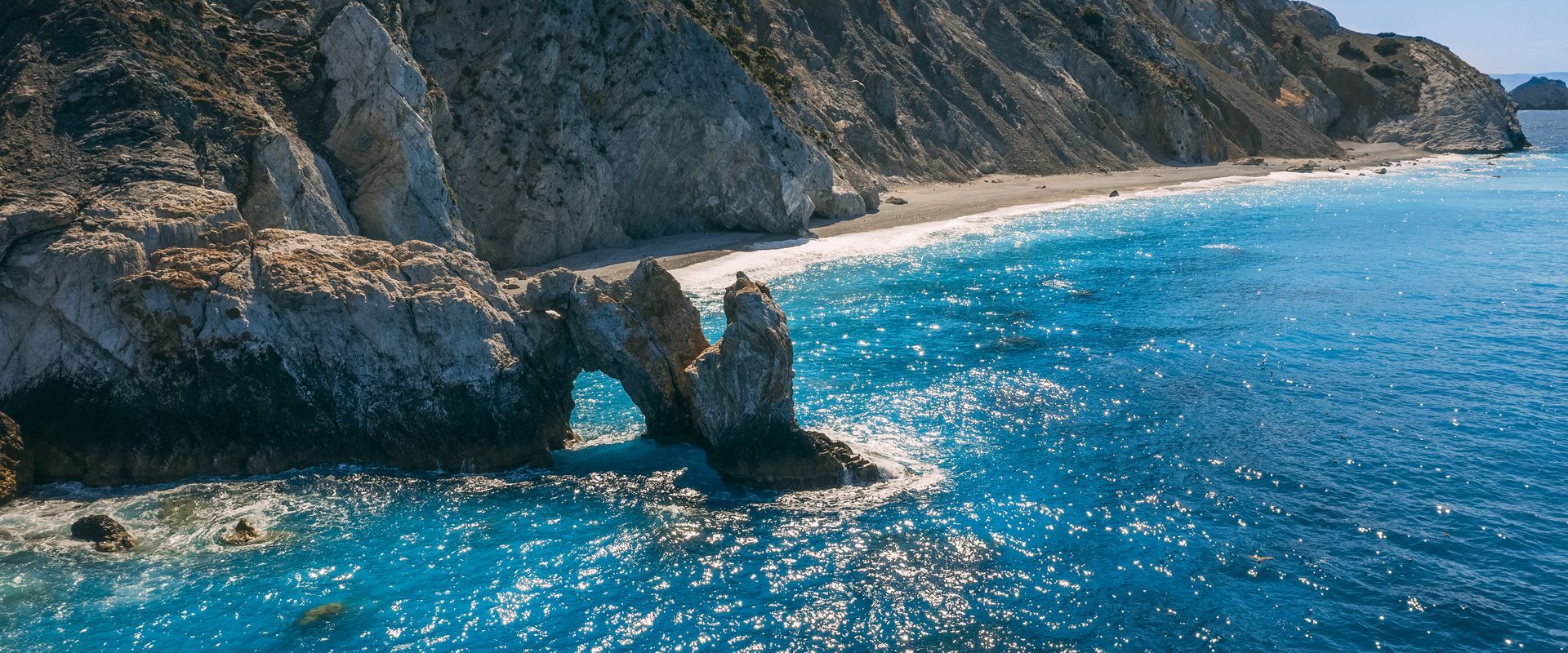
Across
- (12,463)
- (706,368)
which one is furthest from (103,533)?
(706,368)

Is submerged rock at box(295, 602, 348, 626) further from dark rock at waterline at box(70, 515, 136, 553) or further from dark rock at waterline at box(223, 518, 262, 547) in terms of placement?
dark rock at waterline at box(70, 515, 136, 553)

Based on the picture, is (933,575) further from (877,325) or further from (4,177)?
(4,177)

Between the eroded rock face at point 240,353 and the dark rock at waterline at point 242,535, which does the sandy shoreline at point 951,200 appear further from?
the dark rock at waterline at point 242,535

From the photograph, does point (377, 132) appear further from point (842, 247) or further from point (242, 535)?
point (842, 247)

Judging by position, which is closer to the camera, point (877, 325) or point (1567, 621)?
point (1567, 621)

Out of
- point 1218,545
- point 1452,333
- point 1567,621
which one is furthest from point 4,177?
point 1452,333
